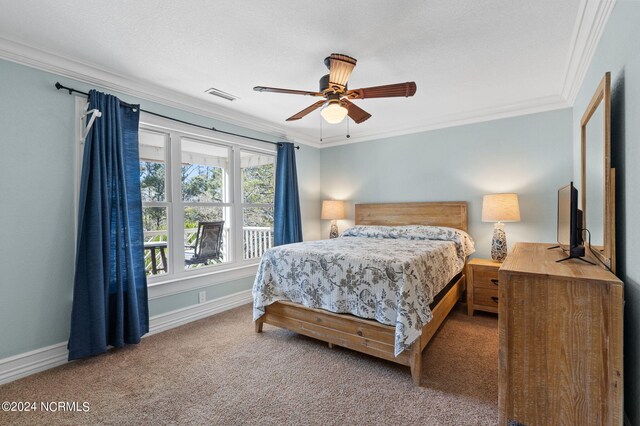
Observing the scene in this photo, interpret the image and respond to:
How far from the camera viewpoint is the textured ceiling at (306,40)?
5.97 feet

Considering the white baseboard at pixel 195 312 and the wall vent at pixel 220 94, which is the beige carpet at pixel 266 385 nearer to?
the white baseboard at pixel 195 312

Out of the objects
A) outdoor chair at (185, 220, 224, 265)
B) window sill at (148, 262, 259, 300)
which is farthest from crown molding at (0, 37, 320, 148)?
window sill at (148, 262, 259, 300)

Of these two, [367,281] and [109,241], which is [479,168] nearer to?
[367,281]

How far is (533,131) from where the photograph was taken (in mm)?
3428

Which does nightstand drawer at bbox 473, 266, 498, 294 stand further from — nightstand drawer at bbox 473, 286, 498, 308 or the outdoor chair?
the outdoor chair

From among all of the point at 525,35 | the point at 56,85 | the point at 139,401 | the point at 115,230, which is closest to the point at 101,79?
the point at 56,85

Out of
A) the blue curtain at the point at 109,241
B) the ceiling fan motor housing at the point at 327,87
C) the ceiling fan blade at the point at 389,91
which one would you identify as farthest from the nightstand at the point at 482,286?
the blue curtain at the point at 109,241

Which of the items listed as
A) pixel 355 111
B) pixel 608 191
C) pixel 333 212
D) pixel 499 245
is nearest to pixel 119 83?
pixel 355 111

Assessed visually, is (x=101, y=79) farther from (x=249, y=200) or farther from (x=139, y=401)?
(x=139, y=401)

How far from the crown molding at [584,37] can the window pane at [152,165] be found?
3.69 m

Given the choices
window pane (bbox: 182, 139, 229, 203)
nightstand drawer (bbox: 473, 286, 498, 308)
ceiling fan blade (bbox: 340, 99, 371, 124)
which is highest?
ceiling fan blade (bbox: 340, 99, 371, 124)

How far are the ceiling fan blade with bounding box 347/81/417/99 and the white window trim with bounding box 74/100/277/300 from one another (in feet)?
6.74

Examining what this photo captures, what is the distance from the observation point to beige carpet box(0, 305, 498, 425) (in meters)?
1.73

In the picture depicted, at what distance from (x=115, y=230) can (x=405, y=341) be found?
8.40ft
